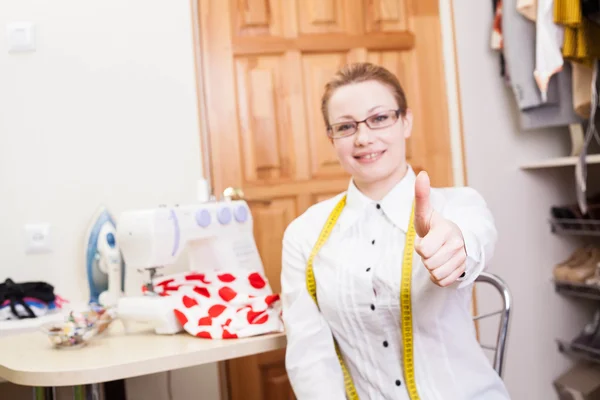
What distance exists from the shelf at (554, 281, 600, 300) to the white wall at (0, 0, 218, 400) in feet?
4.54

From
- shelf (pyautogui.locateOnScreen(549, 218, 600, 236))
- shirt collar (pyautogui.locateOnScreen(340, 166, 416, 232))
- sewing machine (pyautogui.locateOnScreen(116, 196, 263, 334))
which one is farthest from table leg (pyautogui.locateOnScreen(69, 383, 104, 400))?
shelf (pyautogui.locateOnScreen(549, 218, 600, 236))

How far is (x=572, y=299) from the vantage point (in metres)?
2.78

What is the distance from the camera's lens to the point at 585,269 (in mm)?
2566

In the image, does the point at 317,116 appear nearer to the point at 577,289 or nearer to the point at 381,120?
the point at 381,120

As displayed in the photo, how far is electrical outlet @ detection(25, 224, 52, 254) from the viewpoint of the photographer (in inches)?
85.9

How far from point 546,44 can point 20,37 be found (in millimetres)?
1730

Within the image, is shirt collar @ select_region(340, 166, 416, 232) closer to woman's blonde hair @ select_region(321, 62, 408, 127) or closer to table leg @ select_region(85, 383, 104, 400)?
woman's blonde hair @ select_region(321, 62, 408, 127)

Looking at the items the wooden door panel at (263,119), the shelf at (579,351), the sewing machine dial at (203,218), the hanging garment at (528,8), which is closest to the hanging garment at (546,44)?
the hanging garment at (528,8)

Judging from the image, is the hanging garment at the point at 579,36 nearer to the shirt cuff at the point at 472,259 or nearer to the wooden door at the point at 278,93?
the wooden door at the point at 278,93

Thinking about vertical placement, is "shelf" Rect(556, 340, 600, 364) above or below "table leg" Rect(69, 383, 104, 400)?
below

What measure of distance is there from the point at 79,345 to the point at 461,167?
1624 mm

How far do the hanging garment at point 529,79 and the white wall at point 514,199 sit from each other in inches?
6.3

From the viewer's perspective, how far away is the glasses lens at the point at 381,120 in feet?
4.63

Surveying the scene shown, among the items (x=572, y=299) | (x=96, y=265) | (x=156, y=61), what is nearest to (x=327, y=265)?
(x=96, y=265)
